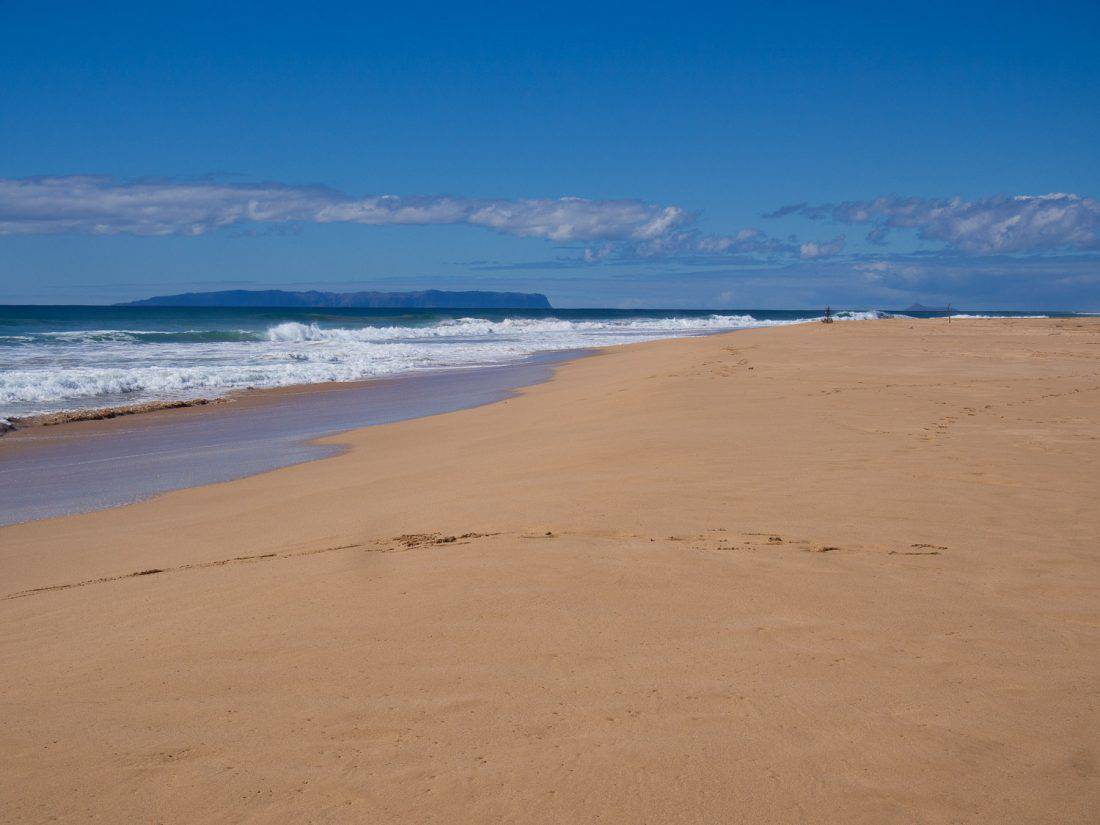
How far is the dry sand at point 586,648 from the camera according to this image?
2.46 meters

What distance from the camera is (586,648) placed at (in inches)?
131

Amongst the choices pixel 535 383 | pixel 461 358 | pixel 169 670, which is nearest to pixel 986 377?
pixel 535 383

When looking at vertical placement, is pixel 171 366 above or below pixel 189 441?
above

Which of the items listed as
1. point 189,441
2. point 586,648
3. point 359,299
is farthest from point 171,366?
point 359,299

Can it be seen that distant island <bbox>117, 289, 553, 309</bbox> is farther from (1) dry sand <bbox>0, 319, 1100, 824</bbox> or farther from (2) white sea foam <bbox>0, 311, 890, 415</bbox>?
(1) dry sand <bbox>0, 319, 1100, 824</bbox>

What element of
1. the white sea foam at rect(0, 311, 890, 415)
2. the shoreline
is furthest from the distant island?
the shoreline

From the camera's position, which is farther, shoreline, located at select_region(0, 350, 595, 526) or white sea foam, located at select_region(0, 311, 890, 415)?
white sea foam, located at select_region(0, 311, 890, 415)

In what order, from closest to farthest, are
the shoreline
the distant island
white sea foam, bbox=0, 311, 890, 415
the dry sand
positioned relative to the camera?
the dry sand, the shoreline, white sea foam, bbox=0, 311, 890, 415, the distant island

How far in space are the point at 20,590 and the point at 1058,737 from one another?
544 cm

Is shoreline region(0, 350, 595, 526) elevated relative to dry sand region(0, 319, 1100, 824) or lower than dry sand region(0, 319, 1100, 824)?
lower

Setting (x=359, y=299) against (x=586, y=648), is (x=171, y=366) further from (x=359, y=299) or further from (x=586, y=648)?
(x=359, y=299)

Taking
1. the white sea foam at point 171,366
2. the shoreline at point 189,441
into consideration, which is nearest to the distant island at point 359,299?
the white sea foam at point 171,366

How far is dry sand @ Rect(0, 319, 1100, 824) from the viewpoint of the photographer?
2459 millimetres

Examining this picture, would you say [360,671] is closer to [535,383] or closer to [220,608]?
[220,608]
